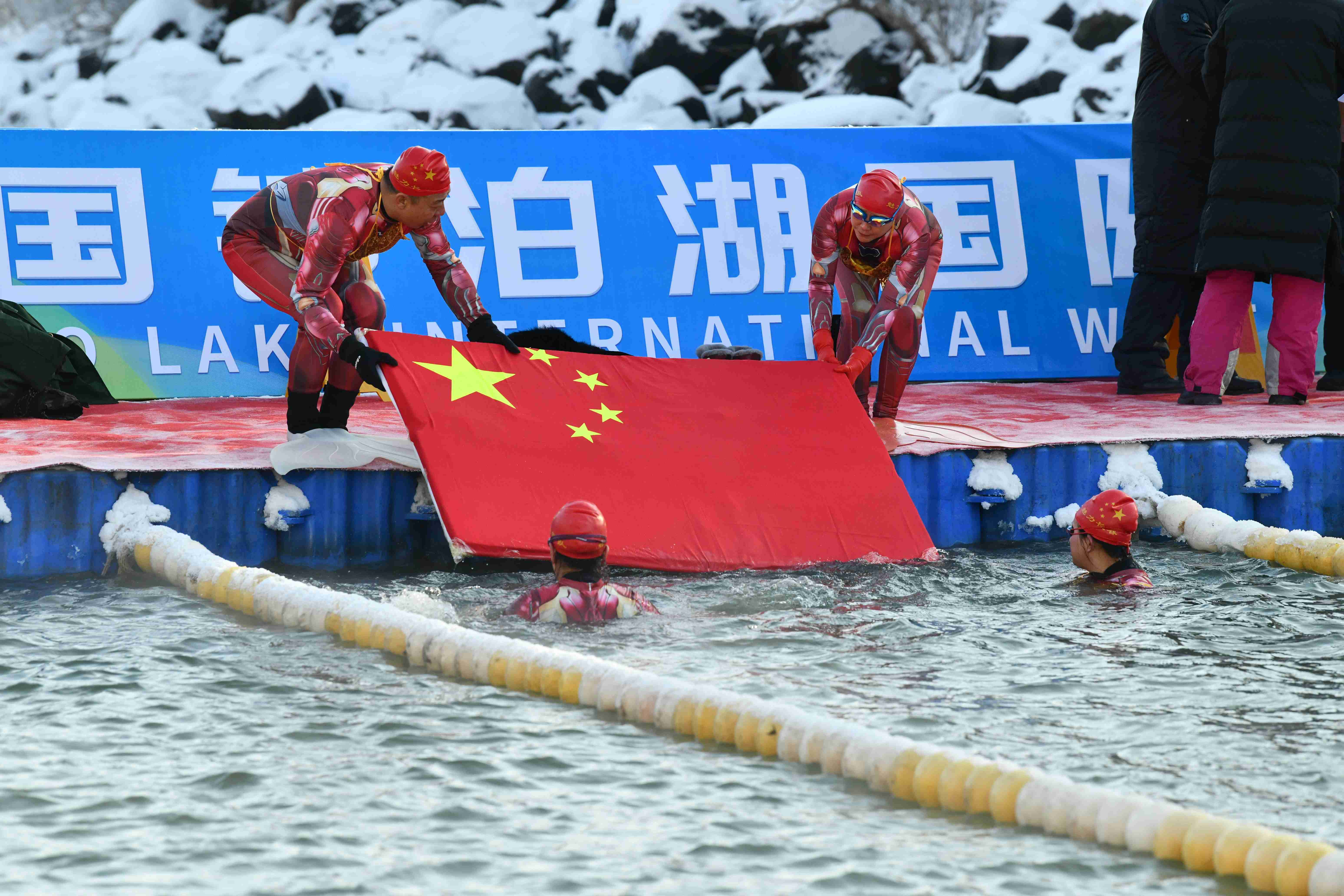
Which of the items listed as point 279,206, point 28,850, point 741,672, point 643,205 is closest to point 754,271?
point 643,205

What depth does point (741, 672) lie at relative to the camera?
507 centimetres

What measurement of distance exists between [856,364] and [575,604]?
2.74 m

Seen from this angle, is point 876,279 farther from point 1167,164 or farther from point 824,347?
point 1167,164

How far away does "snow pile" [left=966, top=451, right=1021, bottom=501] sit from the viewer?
7625mm

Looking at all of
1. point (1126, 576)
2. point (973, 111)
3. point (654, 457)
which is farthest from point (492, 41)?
point (1126, 576)

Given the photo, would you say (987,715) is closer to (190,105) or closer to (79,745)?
(79,745)

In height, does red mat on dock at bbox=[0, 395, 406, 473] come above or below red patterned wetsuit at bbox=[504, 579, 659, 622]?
above

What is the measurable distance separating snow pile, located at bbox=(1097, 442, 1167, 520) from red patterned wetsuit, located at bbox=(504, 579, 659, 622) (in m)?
3.22

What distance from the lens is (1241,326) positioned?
9.55 metres

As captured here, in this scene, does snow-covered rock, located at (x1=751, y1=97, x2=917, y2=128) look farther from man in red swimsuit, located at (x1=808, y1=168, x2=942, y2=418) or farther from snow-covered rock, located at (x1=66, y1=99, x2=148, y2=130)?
man in red swimsuit, located at (x1=808, y1=168, x2=942, y2=418)

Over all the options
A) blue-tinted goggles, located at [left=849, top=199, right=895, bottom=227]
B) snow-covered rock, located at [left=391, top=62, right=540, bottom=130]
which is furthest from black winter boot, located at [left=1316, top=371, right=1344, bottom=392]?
snow-covered rock, located at [left=391, top=62, right=540, bottom=130]

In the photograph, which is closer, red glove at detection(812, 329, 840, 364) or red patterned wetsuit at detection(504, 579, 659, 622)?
red patterned wetsuit at detection(504, 579, 659, 622)

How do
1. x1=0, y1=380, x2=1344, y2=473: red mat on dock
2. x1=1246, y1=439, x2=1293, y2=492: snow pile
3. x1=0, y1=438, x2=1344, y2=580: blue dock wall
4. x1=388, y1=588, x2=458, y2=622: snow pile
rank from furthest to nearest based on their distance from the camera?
x1=1246, y1=439, x2=1293, y2=492: snow pile → x1=0, y1=380, x2=1344, y2=473: red mat on dock → x1=0, y1=438, x2=1344, y2=580: blue dock wall → x1=388, y1=588, x2=458, y2=622: snow pile

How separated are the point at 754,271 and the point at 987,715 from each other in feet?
21.1
